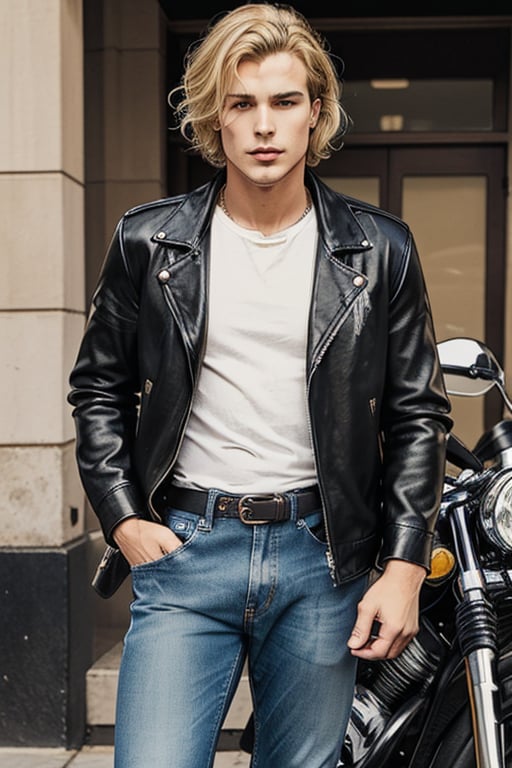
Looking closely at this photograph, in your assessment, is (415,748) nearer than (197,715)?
No

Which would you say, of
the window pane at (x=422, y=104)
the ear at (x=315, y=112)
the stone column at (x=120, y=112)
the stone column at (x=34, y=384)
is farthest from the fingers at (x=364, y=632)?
the window pane at (x=422, y=104)

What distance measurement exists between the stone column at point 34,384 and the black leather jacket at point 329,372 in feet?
6.59

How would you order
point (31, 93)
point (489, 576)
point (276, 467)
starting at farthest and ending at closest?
point (31, 93) < point (489, 576) < point (276, 467)

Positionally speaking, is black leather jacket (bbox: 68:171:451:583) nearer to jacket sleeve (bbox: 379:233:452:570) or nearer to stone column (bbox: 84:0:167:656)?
jacket sleeve (bbox: 379:233:452:570)

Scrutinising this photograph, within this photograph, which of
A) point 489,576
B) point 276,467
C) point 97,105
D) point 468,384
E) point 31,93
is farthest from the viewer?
point 97,105

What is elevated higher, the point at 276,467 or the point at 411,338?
the point at 411,338

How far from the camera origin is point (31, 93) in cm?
424

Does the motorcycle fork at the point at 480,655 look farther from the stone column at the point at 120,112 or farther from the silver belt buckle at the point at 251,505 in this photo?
the stone column at the point at 120,112

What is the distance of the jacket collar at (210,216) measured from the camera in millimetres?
2172

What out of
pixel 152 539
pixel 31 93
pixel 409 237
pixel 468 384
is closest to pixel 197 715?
pixel 152 539

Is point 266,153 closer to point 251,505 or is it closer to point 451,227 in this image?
point 251,505

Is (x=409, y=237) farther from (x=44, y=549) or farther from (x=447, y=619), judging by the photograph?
(x=44, y=549)

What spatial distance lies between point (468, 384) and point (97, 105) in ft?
11.7

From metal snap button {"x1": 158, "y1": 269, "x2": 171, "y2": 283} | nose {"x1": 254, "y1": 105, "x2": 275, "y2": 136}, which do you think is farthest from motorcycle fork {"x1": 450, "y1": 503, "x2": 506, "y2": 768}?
nose {"x1": 254, "y1": 105, "x2": 275, "y2": 136}
